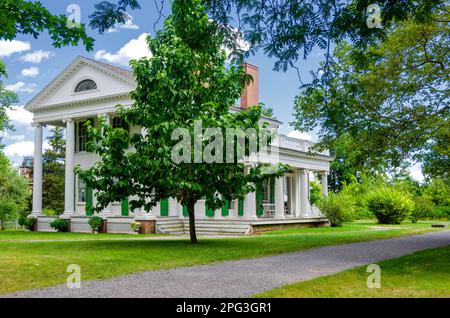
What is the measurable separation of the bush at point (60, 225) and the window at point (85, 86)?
7911 millimetres

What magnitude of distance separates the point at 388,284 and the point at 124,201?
21716mm

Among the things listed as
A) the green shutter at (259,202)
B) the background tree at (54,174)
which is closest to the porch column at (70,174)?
the green shutter at (259,202)

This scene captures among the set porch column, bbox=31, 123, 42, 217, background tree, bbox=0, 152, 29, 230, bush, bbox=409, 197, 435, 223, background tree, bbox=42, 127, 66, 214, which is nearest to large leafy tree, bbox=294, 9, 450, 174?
porch column, bbox=31, 123, 42, 217

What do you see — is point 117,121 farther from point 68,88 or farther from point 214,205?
point 214,205

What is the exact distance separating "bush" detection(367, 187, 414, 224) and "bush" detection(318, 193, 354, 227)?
12.1 feet

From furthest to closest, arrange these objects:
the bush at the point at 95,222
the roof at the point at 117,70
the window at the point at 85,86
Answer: the window at the point at 85,86
the roof at the point at 117,70
the bush at the point at 95,222

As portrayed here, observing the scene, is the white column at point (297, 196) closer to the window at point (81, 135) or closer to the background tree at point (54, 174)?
the window at point (81, 135)

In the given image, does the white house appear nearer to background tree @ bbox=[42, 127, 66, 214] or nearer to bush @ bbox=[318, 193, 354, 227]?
bush @ bbox=[318, 193, 354, 227]

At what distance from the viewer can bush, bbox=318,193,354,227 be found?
31.4 m

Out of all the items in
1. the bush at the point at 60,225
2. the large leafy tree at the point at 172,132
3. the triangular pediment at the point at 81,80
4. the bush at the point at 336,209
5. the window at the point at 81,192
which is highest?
the triangular pediment at the point at 81,80

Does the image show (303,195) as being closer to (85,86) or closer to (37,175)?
(85,86)

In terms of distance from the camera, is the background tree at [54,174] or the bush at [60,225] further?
the background tree at [54,174]

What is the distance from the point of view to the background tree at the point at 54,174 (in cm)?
5128
